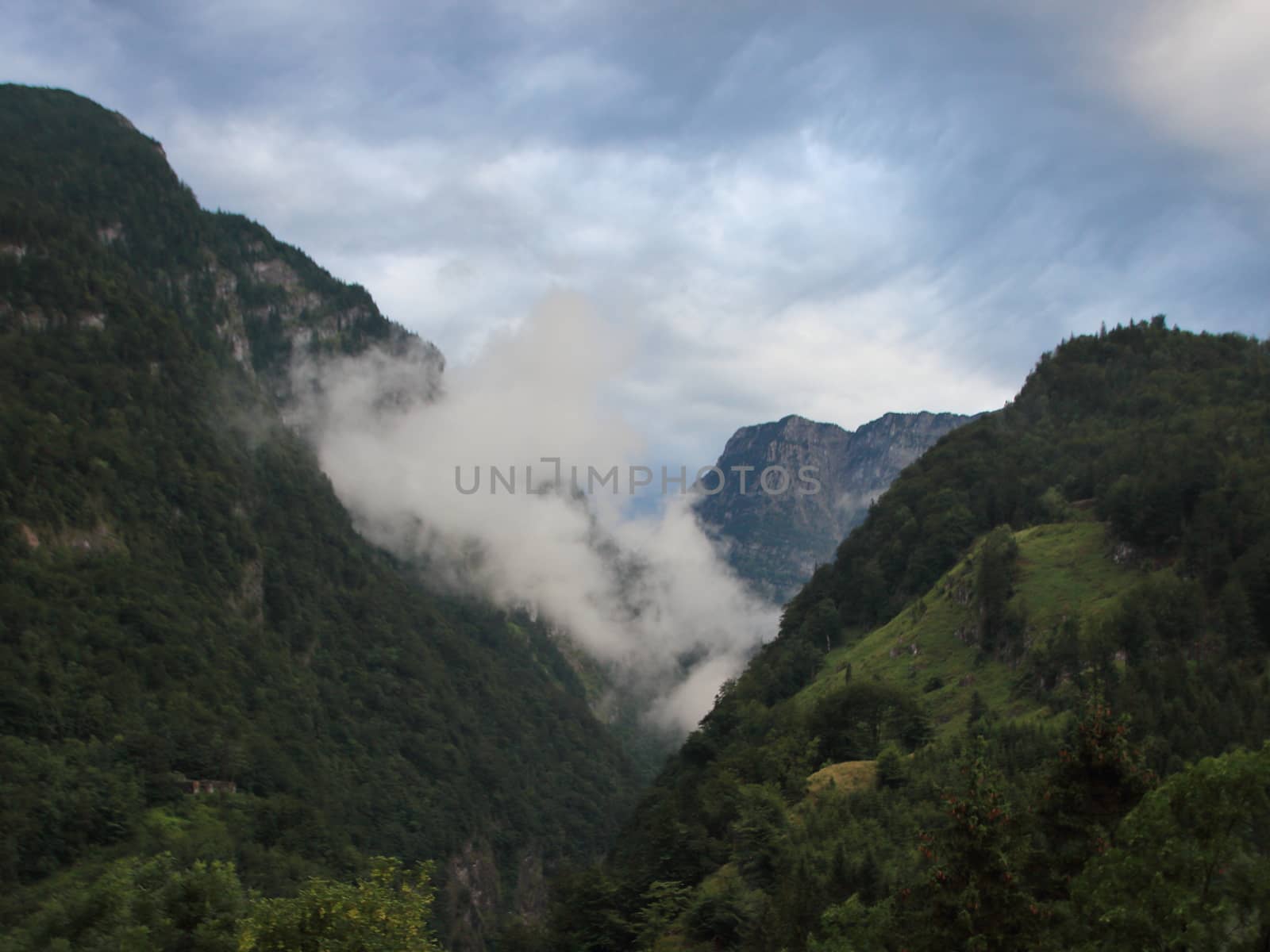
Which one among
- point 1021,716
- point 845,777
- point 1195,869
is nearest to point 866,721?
point 845,777

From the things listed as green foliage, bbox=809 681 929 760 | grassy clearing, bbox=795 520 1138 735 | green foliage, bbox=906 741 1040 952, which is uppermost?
grassy clearing, bbox=795 520 1138 735

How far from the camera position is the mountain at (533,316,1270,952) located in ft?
103

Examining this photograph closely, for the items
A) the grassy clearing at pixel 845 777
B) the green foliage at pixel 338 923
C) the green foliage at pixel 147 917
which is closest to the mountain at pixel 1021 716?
the grassy clearing at pixel 845 777

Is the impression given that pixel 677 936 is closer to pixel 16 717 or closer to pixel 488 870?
pixel 16 717

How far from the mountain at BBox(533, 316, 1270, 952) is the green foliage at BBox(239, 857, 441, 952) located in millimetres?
19831

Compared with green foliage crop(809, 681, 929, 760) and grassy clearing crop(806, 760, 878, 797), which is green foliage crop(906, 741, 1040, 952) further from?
green foliage crop(809, 681, 929, 760)

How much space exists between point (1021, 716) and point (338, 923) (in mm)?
61478

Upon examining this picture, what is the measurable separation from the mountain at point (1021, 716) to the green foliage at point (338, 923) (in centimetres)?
1983

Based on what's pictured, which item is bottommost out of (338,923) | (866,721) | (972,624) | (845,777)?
(338,923)

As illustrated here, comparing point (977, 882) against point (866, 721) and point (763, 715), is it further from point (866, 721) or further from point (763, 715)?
point (763, 715)

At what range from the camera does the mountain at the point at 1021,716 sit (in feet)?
103

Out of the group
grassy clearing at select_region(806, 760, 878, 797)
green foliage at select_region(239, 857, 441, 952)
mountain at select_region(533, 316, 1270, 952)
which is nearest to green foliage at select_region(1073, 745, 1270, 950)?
mountain at select_region(533, 316, 1270, 952)

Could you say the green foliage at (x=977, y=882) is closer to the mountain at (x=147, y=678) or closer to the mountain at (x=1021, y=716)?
the mountain at (x=1021, y=716)

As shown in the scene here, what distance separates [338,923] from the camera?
44.7 metres
